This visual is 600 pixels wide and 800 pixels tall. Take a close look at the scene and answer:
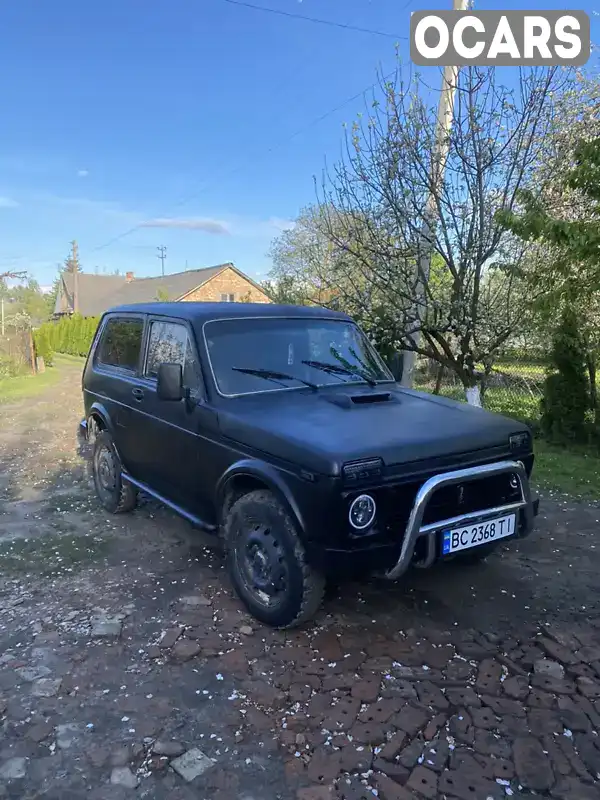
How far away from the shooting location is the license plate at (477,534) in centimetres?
325

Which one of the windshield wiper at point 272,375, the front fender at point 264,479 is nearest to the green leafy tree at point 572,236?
the windshield wiper at point 272,375

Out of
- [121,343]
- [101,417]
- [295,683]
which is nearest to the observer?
[295,683]

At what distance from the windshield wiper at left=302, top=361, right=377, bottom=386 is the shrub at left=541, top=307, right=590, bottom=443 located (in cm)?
457

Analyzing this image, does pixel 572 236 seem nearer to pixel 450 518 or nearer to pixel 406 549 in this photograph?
pixel 450 518

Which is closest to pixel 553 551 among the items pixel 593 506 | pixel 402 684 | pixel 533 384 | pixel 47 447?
pixel 593 506

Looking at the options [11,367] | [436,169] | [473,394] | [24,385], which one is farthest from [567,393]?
[11,367]

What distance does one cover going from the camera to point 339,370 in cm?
443

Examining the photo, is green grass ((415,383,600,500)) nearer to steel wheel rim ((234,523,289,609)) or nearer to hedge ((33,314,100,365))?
steel wheel rim ((234,523,289,609))

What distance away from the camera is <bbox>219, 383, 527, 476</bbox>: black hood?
3.09 metres

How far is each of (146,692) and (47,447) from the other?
21.8 ft

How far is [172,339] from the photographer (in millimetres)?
4527

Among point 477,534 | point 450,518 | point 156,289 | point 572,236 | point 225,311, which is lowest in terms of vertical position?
point 477,534

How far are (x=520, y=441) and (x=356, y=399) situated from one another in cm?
108

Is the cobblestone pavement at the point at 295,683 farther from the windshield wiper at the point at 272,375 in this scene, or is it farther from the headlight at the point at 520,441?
the windshield wiper at the point at 272,375
